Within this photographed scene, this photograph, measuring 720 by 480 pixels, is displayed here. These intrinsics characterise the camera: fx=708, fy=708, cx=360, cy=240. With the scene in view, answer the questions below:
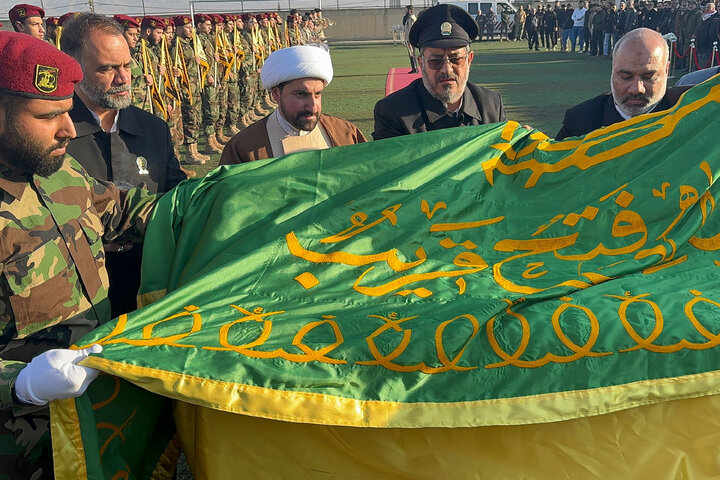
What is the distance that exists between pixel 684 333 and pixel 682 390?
0.52ft

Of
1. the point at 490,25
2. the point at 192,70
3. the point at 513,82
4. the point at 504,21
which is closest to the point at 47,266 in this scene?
the point at 192,70

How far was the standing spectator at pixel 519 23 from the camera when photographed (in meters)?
34.2

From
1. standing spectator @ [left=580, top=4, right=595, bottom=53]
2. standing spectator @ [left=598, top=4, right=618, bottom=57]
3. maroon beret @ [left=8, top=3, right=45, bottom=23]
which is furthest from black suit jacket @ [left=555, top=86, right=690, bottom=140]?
standing spectator @ [left=580, top=4, right=595, bottom=53]

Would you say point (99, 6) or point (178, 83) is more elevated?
point (99, 6)

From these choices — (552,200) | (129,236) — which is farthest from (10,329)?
(552,200)

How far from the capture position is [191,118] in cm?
945

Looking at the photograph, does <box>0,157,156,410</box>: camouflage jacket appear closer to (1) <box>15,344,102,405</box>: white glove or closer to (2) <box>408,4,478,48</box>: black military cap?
(1) <box>15,344,102,405</box>: white glove

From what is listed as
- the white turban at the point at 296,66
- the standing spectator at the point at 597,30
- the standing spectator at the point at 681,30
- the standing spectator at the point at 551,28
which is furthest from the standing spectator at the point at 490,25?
the white turban at the point at 296,66

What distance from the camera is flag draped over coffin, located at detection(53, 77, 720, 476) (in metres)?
1.97

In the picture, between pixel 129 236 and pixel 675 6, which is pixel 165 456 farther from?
pixel 675 6

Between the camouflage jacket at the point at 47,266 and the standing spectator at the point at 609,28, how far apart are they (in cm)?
2441

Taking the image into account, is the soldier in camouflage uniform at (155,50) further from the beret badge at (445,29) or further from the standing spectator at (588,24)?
the standing spectator at (588,24)

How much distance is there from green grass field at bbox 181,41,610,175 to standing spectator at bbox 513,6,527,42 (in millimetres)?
5755

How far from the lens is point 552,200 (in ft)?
8.91
